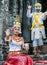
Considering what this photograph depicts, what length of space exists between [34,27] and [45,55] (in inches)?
40.7

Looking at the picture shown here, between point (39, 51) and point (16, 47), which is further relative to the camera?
point (39, 51)

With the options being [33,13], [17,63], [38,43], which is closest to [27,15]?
[33,13]

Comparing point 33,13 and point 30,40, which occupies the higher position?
point 33,13

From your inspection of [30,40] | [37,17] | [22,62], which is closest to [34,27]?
[37,17]

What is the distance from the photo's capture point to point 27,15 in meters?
13.9

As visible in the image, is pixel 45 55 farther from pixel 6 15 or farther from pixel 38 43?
pixel 6 15

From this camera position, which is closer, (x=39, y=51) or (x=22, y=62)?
(x=22, y=62)

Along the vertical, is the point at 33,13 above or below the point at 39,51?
above

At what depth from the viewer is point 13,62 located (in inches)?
437

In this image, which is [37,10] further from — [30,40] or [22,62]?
[22,62]

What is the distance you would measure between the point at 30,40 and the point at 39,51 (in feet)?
4.36

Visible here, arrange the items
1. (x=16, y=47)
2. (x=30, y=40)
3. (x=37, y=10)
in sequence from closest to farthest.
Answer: (x=16, y=47) → (x=37, y=10) → (x=30, y=40)

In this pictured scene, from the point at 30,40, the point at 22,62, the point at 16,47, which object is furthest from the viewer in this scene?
the point at 30,40

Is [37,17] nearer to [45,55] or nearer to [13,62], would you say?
[45,55]
